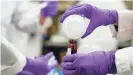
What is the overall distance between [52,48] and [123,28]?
1949 mm

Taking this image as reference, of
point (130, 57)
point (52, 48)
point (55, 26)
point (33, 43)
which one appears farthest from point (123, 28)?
point (55, 26)

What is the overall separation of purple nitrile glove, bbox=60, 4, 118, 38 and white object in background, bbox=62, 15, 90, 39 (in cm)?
2

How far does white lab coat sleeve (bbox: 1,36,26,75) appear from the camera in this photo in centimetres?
103

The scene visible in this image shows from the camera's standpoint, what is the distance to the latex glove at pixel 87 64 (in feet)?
2.90

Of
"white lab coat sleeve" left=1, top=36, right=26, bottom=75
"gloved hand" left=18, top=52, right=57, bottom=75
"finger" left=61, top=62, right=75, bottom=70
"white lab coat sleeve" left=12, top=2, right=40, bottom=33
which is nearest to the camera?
"finger" left=61, top=62, right=75, bottom=70

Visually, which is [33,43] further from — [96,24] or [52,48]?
[96,24]

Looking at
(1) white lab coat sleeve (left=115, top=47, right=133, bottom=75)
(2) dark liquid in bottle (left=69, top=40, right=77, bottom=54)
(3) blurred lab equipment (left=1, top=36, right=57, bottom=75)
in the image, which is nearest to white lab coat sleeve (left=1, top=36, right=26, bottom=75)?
(3) blurred lab equipment (left=1, top=36, right=57, bottom=75)

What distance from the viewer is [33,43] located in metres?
2.51

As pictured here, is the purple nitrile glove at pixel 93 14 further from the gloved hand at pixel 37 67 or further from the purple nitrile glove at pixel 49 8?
the purple nitrile glove at pixel 49 8

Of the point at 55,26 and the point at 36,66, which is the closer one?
the point at 36,66

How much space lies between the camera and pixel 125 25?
1095mm

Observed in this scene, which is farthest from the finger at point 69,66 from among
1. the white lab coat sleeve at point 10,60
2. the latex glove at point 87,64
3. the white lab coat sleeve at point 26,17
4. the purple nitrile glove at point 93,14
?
the white lab coat sleeve at point 26,17

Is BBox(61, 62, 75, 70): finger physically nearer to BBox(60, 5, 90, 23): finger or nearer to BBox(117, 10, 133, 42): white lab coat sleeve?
BBox(60, 5, 90, 23): finger

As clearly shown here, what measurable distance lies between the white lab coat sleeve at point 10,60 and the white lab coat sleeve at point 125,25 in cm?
39
